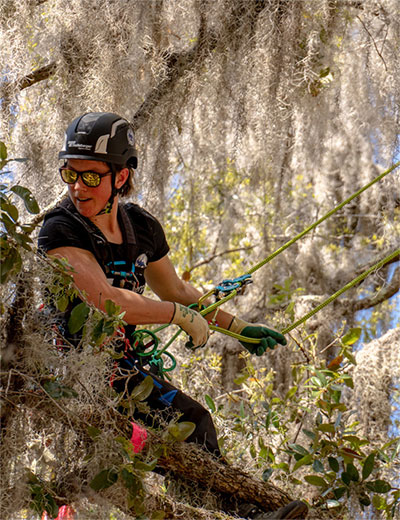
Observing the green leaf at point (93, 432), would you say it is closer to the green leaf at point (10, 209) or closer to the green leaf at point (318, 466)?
the green leaf at point (10, 209)

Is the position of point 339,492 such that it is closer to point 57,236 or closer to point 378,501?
point 378,501

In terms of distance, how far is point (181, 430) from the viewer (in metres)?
2.43

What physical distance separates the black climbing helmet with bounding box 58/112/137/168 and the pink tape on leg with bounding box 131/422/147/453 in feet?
3.22

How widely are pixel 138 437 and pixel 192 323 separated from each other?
51cm

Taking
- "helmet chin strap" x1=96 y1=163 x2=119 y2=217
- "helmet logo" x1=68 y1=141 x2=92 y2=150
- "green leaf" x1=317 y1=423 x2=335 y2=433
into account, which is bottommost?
"green leaf" x1=317 y1=423 x2=335 y2=433

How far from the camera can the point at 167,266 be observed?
10.5 feet

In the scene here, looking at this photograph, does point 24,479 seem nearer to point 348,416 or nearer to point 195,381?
point 195,381

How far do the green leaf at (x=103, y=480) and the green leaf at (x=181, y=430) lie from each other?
12.5 inches

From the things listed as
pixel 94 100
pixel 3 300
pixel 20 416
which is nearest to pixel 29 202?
pixel 3 300

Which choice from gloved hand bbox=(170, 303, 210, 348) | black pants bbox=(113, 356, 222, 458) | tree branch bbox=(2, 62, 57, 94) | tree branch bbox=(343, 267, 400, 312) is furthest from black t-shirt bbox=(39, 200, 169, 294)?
tree branch bbox=(343, 267, 400, 312)

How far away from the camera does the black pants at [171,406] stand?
2.69 meters

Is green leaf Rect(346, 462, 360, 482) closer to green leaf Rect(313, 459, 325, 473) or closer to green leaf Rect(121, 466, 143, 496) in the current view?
green leaf Rect(313, 459, 325, 473)

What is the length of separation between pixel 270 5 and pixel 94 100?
1.04 metres

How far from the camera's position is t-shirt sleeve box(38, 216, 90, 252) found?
2566 mm
